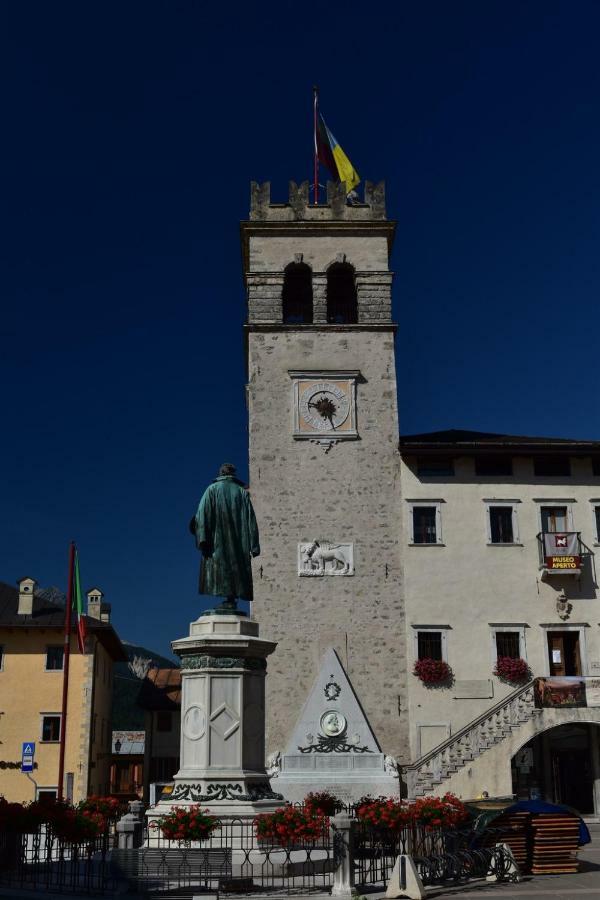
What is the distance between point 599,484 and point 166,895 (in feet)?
82.9

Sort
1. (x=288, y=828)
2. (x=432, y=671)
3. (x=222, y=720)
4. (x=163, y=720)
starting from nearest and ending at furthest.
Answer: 1. (x=288, y=828)
2. (x=222, y=720)
3. (x=432, y=671)
4. (x=163, y=720)

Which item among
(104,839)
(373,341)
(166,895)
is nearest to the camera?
(166,895)

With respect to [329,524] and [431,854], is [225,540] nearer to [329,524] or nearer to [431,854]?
[431,854]

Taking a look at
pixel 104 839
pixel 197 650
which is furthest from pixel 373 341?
pixel 104 839

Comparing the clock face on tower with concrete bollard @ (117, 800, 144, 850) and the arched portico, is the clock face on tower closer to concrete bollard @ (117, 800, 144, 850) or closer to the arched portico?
the arched portico

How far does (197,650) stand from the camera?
1555 centimetres

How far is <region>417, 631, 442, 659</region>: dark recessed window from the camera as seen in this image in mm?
31312

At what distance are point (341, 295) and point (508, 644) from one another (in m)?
14.9

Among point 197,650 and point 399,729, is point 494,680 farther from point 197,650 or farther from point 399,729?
point 197,650

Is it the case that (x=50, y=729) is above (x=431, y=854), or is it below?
above

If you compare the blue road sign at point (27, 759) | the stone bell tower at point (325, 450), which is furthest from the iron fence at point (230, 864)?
the stone bell tower at point (325, 450)

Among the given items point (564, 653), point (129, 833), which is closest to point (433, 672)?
point (564, 653)

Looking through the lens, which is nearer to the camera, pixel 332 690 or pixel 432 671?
pixel 332 690

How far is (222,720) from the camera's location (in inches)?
599
